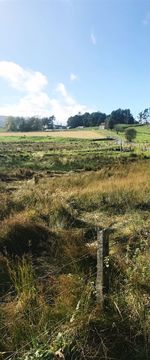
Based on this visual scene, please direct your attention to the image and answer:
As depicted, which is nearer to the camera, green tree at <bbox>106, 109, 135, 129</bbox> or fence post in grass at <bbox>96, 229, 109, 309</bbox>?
fence post in grass at <bbox>96, 229, 109, 309</bbox>

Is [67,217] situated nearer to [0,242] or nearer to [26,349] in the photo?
[0,242]

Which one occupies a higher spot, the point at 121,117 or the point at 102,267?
the point at 121,117

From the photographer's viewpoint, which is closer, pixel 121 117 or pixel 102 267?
pixel 102 267

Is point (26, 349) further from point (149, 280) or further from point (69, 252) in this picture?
point (69, 252)

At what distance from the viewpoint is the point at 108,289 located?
5.46 metres

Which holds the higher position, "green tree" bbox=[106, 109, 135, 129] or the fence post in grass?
"green tree" bbox=[106, 109, 135, 129]

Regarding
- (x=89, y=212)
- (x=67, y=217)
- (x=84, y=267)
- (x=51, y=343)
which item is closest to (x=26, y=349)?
(x=51, y=343)

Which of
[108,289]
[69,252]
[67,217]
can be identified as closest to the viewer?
[108,289]

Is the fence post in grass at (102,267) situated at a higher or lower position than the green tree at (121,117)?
lower

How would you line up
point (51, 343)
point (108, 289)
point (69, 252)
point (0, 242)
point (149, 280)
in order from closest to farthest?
point (51, 343), point (108, 289), point (149, 280), point (69, 252), point (0, 242)

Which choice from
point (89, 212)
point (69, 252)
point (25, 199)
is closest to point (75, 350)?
point (69, 252)

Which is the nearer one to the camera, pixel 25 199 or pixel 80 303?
pixel 80 303

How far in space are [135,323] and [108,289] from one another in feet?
1.81

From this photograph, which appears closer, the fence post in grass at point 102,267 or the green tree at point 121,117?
the fence post in grass at point 102,267
